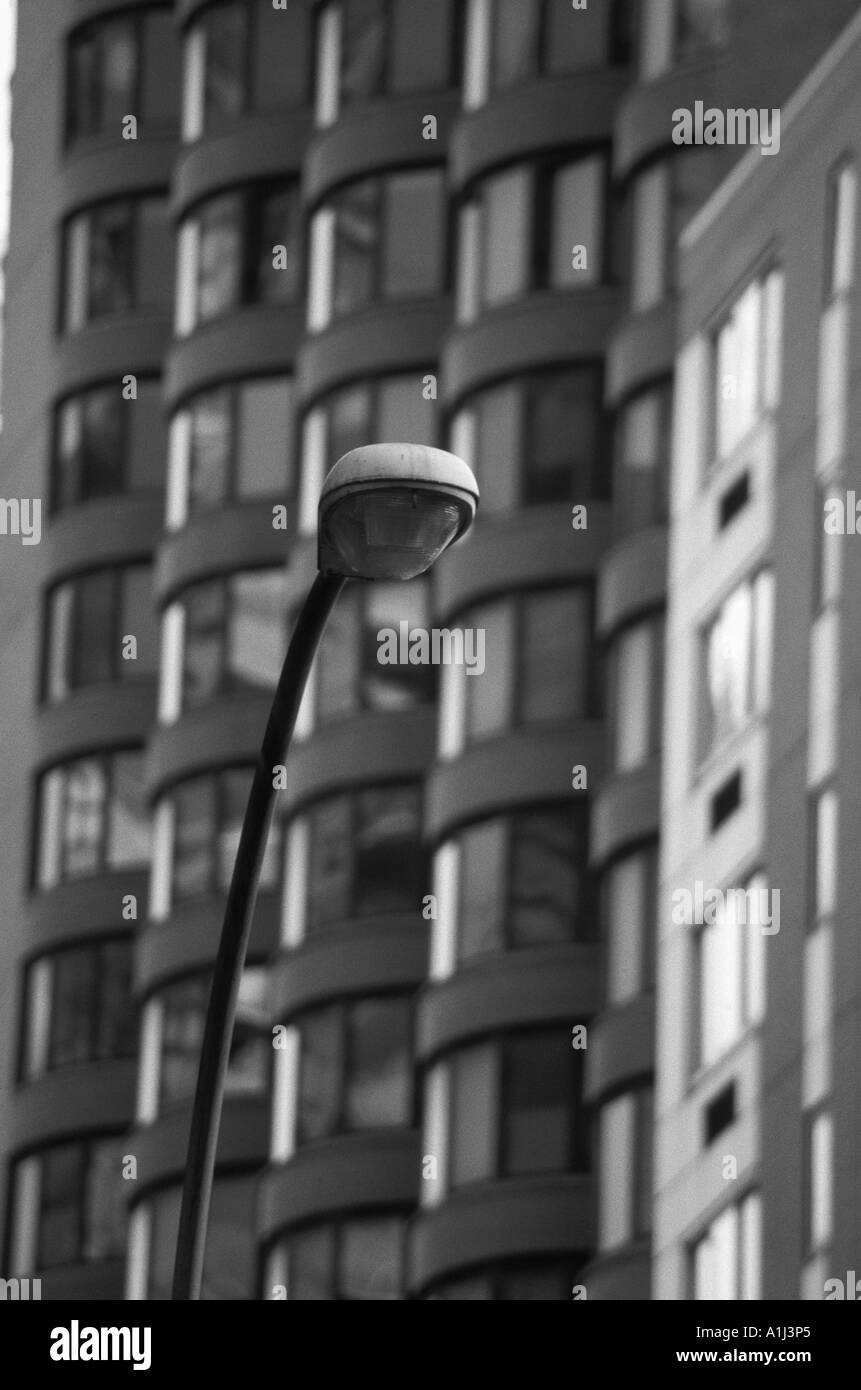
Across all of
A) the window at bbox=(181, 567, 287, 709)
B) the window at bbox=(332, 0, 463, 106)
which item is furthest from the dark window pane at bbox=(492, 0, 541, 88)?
the window at bbox=(181, 567, 287, 709)

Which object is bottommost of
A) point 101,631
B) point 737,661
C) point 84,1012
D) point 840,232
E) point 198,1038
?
point 198,1038

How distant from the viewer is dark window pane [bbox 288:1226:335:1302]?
137 feet

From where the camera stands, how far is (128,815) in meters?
48.7

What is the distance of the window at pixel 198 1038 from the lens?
45.4 m

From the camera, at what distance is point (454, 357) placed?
143ft

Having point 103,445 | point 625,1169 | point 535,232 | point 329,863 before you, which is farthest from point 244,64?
point 625,1169

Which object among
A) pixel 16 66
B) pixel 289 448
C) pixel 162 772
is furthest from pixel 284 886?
pixel 16 66

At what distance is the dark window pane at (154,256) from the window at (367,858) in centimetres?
962

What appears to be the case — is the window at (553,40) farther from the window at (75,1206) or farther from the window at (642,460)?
the window at (75,1206)

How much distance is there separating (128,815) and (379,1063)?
737cm

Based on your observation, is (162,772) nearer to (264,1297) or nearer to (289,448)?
(289,448)

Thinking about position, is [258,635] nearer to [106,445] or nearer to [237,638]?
[237,638]
